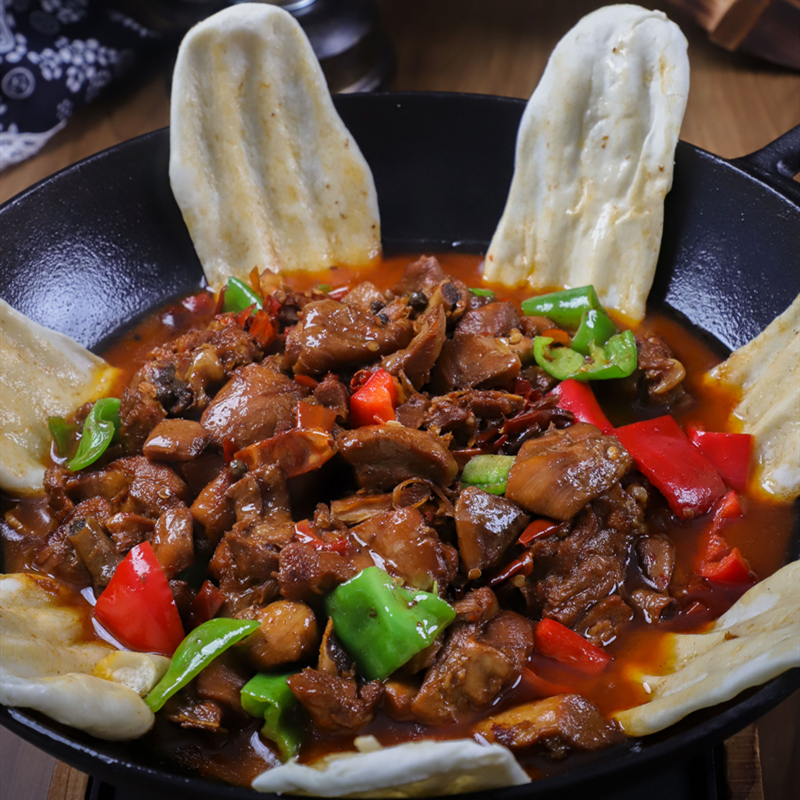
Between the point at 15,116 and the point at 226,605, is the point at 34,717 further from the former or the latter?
the point at 15,116

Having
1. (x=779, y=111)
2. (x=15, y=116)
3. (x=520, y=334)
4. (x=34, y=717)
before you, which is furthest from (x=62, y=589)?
(x=779, y=111)

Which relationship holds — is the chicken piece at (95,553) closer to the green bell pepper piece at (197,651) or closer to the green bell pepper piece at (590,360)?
the green bell pepper piece at (197,651)

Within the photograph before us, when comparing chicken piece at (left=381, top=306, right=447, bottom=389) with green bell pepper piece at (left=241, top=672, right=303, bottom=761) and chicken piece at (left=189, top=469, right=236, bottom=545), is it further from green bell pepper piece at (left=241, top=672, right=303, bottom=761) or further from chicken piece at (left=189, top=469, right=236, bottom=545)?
green bell pepper piece at (left=241, top=672, right=303, bottom=761)

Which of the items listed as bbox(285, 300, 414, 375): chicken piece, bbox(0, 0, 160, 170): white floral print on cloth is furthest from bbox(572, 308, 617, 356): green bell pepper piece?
bbox(0, 0, 160, 170): white floral print on cloth

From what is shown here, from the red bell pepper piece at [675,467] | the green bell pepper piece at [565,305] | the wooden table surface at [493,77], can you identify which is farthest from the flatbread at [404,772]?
the wooden table surface at [493,77]

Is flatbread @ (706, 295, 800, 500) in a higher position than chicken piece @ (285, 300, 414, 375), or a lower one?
lower

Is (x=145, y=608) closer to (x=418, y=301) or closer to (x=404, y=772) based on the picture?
(x=404, y=772)
